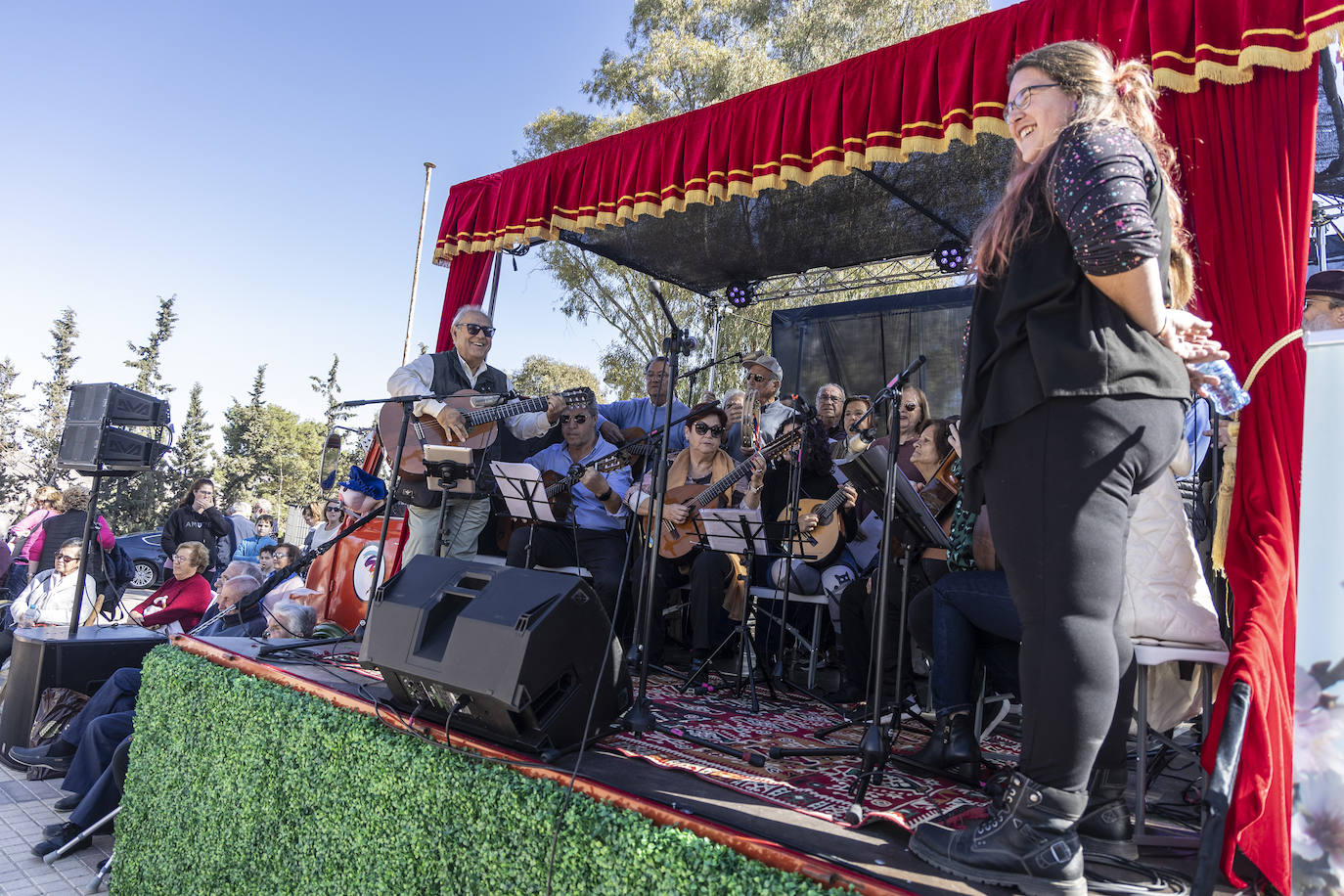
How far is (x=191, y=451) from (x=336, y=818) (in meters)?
33.6

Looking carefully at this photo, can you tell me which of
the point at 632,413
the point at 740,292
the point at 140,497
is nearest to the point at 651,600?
the point at 632,413

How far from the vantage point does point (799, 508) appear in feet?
16.0

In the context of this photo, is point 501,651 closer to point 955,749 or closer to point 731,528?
point 955,749

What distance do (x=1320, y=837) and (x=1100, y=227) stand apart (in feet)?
3.71

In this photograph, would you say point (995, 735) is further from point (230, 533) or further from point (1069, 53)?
point (230, 533)

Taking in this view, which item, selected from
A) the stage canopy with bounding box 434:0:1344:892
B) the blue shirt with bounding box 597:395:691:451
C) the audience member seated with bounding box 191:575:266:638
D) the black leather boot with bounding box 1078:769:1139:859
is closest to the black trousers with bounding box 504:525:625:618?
the blue shirt with bounding box 597:395:691:451

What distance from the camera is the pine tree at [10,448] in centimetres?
2905

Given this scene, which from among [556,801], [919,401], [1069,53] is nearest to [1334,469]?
[1069,53]

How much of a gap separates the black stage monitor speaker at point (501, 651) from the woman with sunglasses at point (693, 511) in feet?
5.95

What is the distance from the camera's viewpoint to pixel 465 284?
21.3 feet

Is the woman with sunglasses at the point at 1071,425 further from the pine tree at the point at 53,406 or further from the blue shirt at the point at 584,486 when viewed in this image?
the pine tree at the point at 53,406

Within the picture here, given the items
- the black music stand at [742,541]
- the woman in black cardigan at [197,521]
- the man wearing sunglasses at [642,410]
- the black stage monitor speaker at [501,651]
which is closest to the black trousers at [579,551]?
the black music stand at [742,541]

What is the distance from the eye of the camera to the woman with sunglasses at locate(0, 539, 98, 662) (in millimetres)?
6465

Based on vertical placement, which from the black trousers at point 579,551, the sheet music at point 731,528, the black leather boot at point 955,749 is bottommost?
the black leather boot at point 955,749
